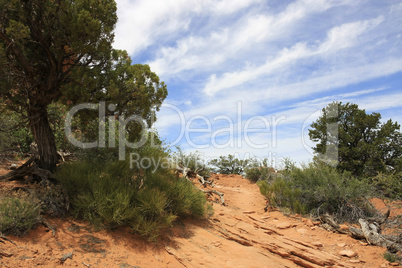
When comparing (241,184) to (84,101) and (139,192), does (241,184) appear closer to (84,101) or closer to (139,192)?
(139,192)

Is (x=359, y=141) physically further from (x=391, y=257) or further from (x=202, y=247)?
(x=202, y=247)

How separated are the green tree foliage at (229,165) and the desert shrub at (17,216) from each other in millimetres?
18885

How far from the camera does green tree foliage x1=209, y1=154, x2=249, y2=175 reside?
923 inches

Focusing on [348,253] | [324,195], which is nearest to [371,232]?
[348,253]

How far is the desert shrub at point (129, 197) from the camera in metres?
5.50

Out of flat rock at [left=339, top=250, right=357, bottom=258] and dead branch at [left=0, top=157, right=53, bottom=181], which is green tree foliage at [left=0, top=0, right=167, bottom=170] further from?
flat rock at [left=339, top=250, right=357, bottom=258]

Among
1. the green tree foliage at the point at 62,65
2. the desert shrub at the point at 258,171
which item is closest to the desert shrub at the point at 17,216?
the green tree foliage at the point at 62,65

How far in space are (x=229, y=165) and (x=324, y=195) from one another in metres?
14.7

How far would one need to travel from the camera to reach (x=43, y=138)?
24.7 ft

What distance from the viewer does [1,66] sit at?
5.86 m

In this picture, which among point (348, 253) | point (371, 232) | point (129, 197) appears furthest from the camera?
point (371, 232)

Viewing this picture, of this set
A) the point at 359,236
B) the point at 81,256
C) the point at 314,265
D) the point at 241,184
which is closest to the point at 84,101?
the point at 81,256

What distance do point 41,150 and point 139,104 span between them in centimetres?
338

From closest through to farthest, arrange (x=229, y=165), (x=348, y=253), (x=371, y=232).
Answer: (x=348, y=253) < (x=371, y=232) < (x=229, y=165)
